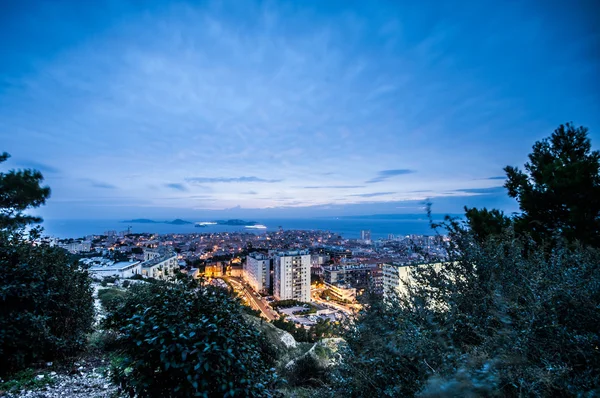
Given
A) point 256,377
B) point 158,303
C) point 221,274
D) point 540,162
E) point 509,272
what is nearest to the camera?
point 256,377

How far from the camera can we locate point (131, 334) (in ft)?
7.75

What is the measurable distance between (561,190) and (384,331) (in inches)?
222

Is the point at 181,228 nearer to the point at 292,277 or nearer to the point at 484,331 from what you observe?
the point at 292,277

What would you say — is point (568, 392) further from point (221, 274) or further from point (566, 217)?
point (221, 274)

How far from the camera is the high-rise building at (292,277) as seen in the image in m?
31.3

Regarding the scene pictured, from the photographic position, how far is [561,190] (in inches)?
234

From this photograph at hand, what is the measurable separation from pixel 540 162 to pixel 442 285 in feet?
21.7

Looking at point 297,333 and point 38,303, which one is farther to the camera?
point 297,333

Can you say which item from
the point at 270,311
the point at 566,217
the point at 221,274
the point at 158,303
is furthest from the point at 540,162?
the point at 221,274

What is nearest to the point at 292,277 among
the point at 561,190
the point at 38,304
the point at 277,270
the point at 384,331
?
the point at 277,270

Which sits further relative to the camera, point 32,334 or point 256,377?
point 32,334

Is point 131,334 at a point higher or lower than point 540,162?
lower

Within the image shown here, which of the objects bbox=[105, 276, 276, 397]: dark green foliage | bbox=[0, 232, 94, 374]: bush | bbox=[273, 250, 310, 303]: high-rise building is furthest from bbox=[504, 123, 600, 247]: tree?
bbox=[273, 250, 310, 303]: high-rise building

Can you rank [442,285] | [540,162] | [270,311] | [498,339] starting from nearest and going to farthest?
[498,339] → [442,285] → [540,162] → [270,311]
